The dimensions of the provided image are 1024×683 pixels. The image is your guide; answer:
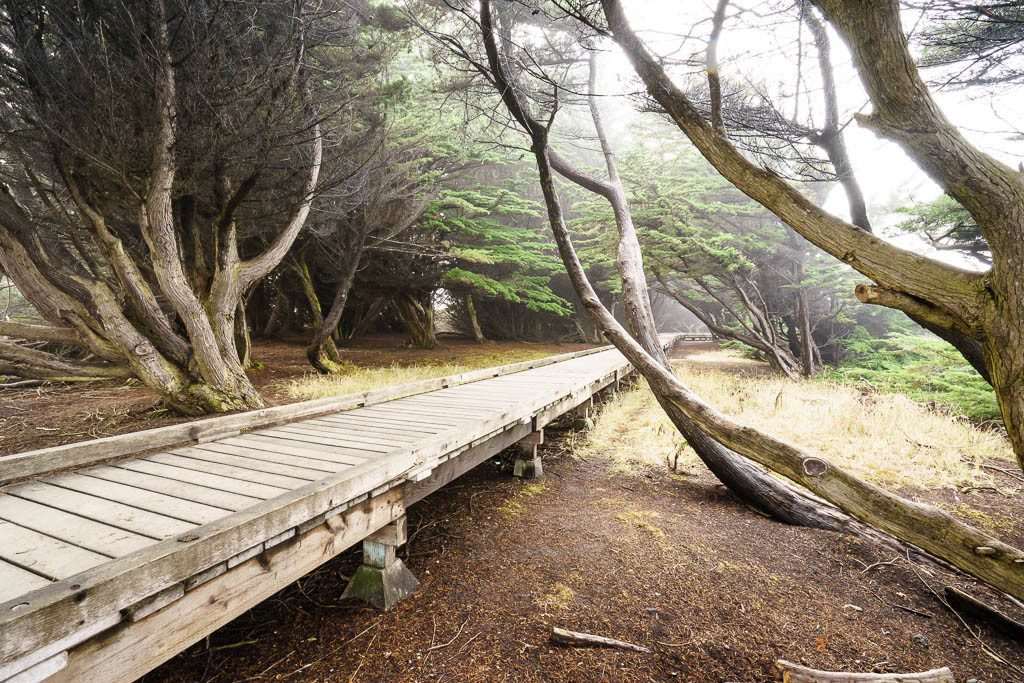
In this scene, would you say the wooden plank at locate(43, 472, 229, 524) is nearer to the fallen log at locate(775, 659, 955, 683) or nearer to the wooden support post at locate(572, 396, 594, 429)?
the fallen log at locate(775, 659, 955, 683)

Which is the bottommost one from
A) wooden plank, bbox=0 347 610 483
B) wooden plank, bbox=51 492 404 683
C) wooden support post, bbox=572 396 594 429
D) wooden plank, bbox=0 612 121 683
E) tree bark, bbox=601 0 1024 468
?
wooden support post, bbox=572 396 594 429

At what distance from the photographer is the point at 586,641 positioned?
2.41 meters

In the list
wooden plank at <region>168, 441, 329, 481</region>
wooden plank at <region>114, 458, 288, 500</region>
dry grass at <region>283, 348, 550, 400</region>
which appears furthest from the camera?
dry grass at <region>283, 348, 550, 400</region>

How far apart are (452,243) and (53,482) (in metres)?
10.8

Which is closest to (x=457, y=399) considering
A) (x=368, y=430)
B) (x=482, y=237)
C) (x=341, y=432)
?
(x=368, y=430)

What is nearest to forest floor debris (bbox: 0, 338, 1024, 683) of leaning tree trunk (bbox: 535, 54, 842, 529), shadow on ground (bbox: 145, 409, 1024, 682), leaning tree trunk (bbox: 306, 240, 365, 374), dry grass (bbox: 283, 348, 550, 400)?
shadow on ground (bbox: 145, 409, 1024, 682)

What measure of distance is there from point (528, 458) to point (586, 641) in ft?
8.58

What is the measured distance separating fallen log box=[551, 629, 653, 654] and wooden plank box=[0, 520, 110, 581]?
2158 mm

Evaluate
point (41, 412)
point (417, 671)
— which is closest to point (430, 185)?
point (41, 412)

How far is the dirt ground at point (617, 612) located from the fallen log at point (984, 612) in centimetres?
7

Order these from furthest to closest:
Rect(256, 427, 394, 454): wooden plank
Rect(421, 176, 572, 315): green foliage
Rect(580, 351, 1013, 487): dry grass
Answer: Rect(421, 176, 572, 315): green foliage < Rect(580, 351, 1013, 487): dry grass < Rect(256, 427, 394, 454): wooden plank

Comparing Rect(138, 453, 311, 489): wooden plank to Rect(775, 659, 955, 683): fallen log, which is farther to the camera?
Rect(138, 453, 311, 489): wooden plank

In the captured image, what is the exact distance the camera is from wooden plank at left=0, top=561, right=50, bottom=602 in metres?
1.47

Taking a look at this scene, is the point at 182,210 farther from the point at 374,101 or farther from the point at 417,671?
the point at 417,671
